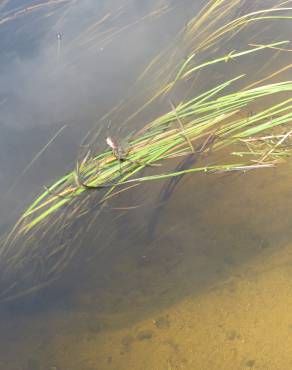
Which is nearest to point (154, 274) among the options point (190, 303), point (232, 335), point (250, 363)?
point (190, 303)

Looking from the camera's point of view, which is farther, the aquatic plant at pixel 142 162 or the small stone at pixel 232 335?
the aquatic plant at pixel 142 162

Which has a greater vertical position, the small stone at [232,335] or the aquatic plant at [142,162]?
the aquatic plant at [142,162]

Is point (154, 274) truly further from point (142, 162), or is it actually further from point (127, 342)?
point (142, 162)

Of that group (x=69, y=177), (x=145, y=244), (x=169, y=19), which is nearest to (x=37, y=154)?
(x=69, y=177)

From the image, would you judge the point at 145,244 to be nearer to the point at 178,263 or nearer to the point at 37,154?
the point at 178,263

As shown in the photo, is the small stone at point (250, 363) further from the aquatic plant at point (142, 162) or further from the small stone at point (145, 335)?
the aquatic plant at point (142, 162)

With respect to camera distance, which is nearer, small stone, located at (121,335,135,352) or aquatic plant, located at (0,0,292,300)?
small stone, located at (121,335,135,352)

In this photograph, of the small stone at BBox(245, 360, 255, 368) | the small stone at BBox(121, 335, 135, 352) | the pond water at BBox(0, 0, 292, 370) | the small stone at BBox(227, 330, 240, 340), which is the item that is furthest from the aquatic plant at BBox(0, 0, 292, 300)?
the small stone at BBox(245, 360, 255, 368)

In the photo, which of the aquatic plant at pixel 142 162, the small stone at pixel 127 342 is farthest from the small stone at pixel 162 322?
the aquatic plant at pixel 142 162

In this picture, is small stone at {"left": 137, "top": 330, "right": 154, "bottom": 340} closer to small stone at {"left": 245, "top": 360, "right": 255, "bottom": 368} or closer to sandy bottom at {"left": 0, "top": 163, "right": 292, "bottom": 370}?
sandy bottom at {"left": 0, "top": 163, "right": 292, "bottom": 370}
